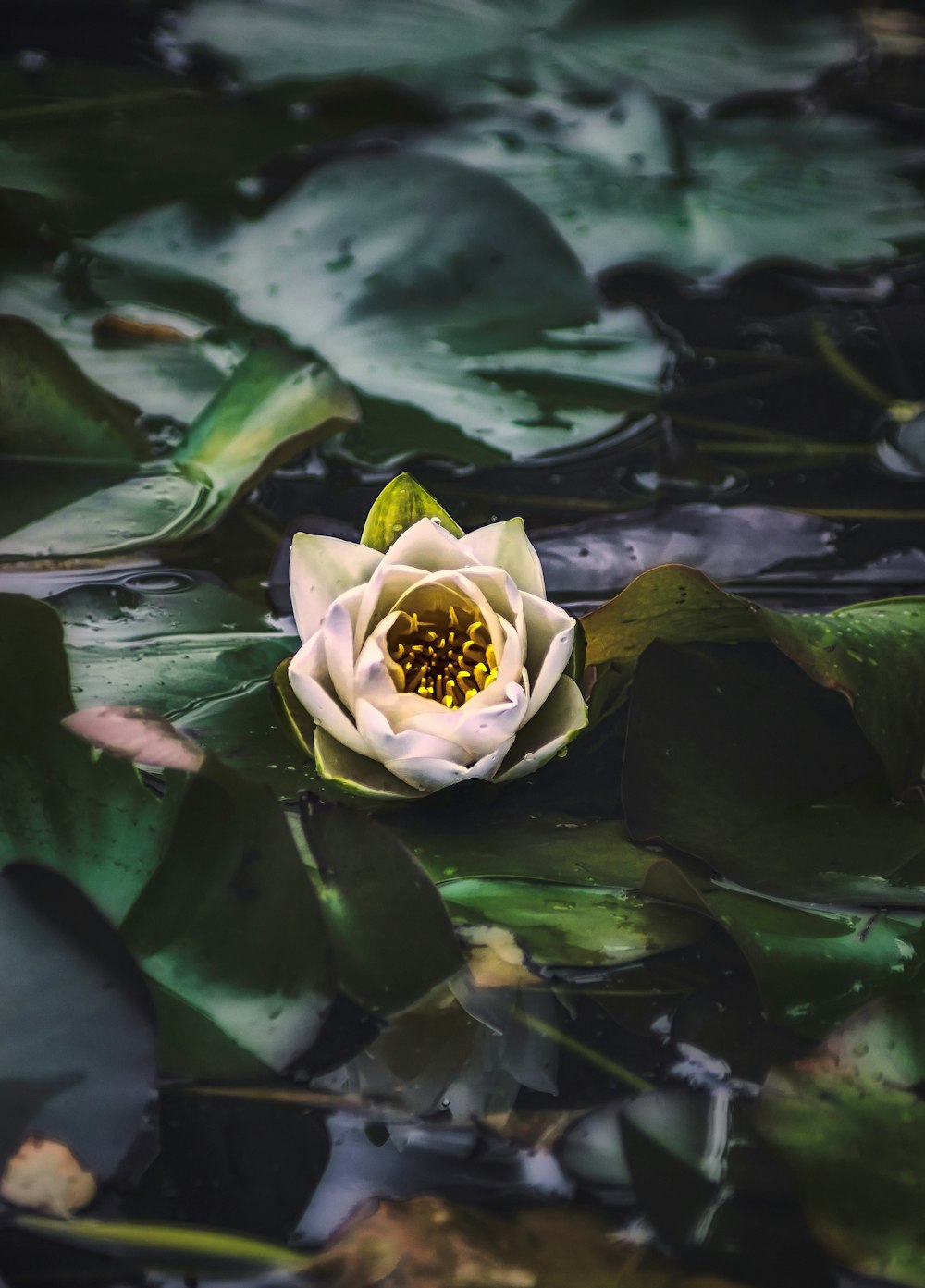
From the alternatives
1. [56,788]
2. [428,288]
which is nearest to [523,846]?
[56,788]

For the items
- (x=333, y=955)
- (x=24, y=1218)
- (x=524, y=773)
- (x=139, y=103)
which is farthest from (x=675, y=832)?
(x=139, y=103)

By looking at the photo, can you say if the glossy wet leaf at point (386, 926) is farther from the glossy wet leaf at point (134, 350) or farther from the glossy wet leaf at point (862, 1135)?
the glossy wet leaf at point (134, 350)

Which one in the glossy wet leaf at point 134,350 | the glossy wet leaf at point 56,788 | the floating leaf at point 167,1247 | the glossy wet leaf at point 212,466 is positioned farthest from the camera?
the glossy wet leaf at point 134,350

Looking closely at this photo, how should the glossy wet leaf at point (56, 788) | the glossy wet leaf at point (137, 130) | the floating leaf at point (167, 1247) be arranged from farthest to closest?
the glossy wet leaf at point (137, 130)
the glossy wet leaf at point (56, 788)
the floating leaf at point (167, 1247)

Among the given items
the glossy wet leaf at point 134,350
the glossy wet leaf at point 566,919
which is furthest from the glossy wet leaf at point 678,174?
the glossy wet leaf at point 566,919

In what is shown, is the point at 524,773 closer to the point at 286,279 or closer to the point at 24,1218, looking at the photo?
the point at 24,1218

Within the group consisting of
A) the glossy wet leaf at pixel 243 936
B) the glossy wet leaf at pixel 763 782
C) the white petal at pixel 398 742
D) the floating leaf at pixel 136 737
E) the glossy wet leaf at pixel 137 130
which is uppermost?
the glossy wet leaf at pixel 137 130
